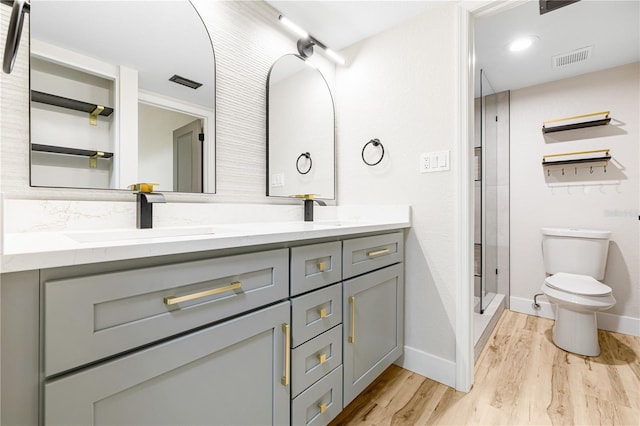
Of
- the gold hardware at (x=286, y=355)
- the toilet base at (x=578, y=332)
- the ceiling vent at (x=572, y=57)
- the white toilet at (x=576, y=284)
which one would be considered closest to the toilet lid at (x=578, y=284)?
the white toilet at (x=576, y=284)

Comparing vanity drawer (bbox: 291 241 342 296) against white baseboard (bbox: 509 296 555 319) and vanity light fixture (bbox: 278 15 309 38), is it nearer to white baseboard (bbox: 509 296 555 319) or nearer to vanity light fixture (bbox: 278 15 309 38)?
vanity light fixture (bbox: 278 15 309 38)

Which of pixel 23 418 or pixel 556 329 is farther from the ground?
pixel 23 418

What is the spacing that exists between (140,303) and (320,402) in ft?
2.68

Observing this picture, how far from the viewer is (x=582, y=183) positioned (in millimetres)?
2473

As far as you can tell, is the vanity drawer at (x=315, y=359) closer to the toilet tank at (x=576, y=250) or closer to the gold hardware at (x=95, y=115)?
the gold hardware at (x=95, y=115)

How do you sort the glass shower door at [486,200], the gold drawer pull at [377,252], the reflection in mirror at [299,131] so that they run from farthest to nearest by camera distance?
1. the glass shower door at [486,200]
2. the reflection in mirror at [299,131]
3. the gold drawer pull at [377,252]

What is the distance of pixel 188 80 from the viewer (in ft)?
4.47

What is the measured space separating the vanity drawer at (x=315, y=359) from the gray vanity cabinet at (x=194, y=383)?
2.1 inches

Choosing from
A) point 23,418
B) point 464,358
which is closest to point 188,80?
point 23,418

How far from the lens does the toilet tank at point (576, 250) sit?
227 centimetres

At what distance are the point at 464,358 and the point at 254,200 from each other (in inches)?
55.2

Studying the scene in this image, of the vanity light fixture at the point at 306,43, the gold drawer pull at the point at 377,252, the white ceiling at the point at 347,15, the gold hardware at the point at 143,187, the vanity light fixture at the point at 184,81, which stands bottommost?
the gold drawer pull at the point at 377,252

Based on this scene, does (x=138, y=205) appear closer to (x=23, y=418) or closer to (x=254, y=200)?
(x=254, y=200)

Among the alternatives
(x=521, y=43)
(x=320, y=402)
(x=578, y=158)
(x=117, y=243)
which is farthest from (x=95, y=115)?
(x=578, y=158)
